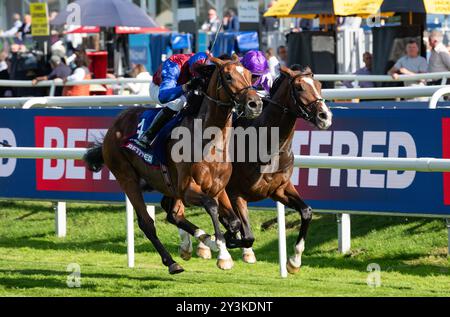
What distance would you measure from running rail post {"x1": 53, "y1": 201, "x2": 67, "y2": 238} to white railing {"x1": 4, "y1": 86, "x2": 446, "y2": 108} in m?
1.03

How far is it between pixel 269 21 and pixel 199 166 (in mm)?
16778

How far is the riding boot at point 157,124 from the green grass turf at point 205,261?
108cm

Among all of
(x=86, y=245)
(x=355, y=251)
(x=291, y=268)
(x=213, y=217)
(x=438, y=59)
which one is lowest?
(x=86, y=245)

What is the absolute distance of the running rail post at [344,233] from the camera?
10.3 meters

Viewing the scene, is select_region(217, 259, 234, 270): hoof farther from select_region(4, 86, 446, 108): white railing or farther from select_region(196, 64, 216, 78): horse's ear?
select_region(4, 86, 446, 108): white railing

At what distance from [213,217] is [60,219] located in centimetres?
422

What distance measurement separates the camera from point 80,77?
16.9 meters

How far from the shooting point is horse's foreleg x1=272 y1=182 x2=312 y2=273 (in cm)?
859

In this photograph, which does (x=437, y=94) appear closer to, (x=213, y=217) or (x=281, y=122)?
(x=281, y=122)

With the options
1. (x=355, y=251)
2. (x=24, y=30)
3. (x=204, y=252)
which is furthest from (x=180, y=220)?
(x=24, y=30)

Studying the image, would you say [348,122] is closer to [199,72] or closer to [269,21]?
[199,72]

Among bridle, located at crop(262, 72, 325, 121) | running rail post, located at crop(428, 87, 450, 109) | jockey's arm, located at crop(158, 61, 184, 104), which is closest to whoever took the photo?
bridle, located at crop(262, 72, 325, 121)

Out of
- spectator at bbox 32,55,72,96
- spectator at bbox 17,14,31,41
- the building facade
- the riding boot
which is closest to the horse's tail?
the riding boot
